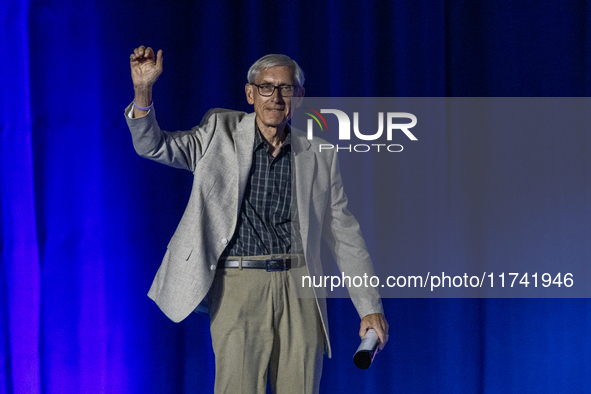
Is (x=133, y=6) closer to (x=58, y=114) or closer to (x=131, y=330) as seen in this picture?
(x=58, y=114)

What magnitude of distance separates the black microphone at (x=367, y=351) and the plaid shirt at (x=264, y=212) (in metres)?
0.34

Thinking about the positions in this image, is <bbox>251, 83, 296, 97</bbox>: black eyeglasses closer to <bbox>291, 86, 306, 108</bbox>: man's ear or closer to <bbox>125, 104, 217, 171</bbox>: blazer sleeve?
<bbox>291, 86, 306, 108</bbox>: man's ear

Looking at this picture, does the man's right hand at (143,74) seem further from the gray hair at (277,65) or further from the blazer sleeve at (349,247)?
the blazer sleeve at (349,247)

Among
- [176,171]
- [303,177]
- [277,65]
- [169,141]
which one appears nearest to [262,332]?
[303,177]

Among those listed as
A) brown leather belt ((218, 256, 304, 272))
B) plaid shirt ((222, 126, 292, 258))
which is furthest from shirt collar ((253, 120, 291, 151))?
brown leather belt ((218, 256, 304, 272))

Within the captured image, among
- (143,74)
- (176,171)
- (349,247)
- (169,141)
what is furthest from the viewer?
(176,171)

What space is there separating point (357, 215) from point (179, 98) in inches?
37.8

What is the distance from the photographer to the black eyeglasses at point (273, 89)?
5.62 ft

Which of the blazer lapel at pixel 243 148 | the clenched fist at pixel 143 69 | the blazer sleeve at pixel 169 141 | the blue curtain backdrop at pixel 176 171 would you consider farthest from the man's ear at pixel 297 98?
the blue curtain backdrop at pixel 176 171

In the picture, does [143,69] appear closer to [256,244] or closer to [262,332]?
[256,244]

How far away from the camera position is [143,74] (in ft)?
5.06

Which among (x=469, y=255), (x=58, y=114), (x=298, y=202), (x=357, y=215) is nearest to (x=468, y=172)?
(x=469, y=255)

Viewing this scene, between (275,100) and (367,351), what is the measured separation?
754mm

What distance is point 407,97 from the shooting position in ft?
8.85
